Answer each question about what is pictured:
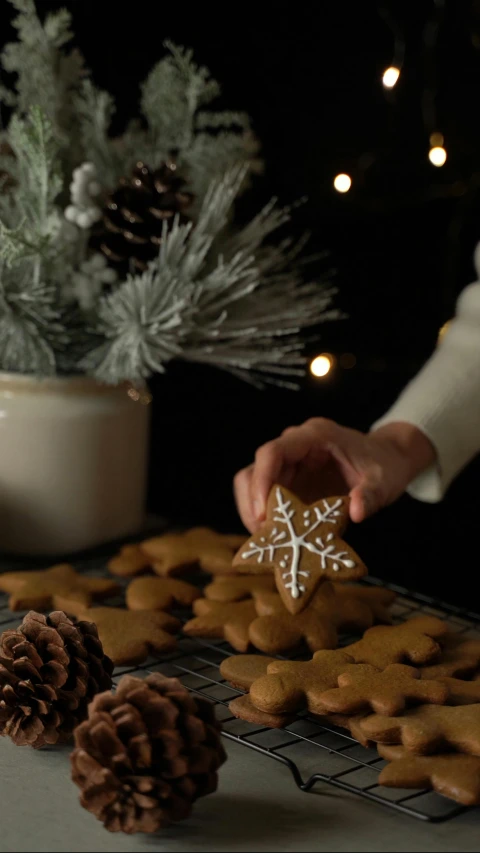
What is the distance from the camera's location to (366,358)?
162 cm

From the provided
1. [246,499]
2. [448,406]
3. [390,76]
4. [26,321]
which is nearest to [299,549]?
[246,499]

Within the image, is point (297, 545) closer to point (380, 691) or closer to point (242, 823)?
point (380, 691)

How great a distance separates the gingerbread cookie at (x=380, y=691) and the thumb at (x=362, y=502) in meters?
0.19

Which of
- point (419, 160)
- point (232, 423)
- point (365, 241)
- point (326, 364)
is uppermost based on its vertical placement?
point (419, 160)

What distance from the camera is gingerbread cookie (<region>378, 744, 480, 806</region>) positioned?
2.41ft

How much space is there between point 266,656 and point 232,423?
30.4 inches

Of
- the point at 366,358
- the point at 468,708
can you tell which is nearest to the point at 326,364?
the point at 366,358

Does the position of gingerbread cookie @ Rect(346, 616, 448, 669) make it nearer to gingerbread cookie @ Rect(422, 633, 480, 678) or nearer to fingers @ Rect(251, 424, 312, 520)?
gingerbread cookie @ Rect(422, 633, 480, 678)

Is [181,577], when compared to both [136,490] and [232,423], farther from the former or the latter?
[232,423]

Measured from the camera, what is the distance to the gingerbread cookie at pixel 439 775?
733mm

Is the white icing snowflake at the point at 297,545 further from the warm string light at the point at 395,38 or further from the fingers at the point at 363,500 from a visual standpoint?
the warm string light at the point at 395,38

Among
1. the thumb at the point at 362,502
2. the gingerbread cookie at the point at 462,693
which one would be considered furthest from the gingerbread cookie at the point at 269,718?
the thumb at the point at 362,502

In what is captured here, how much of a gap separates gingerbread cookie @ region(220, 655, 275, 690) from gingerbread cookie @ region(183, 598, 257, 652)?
64mm

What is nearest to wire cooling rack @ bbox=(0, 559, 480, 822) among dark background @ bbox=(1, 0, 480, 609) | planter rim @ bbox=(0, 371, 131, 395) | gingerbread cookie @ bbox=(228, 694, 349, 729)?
gingerbread cookie @ bbox=(228, 694, 349, 729)
